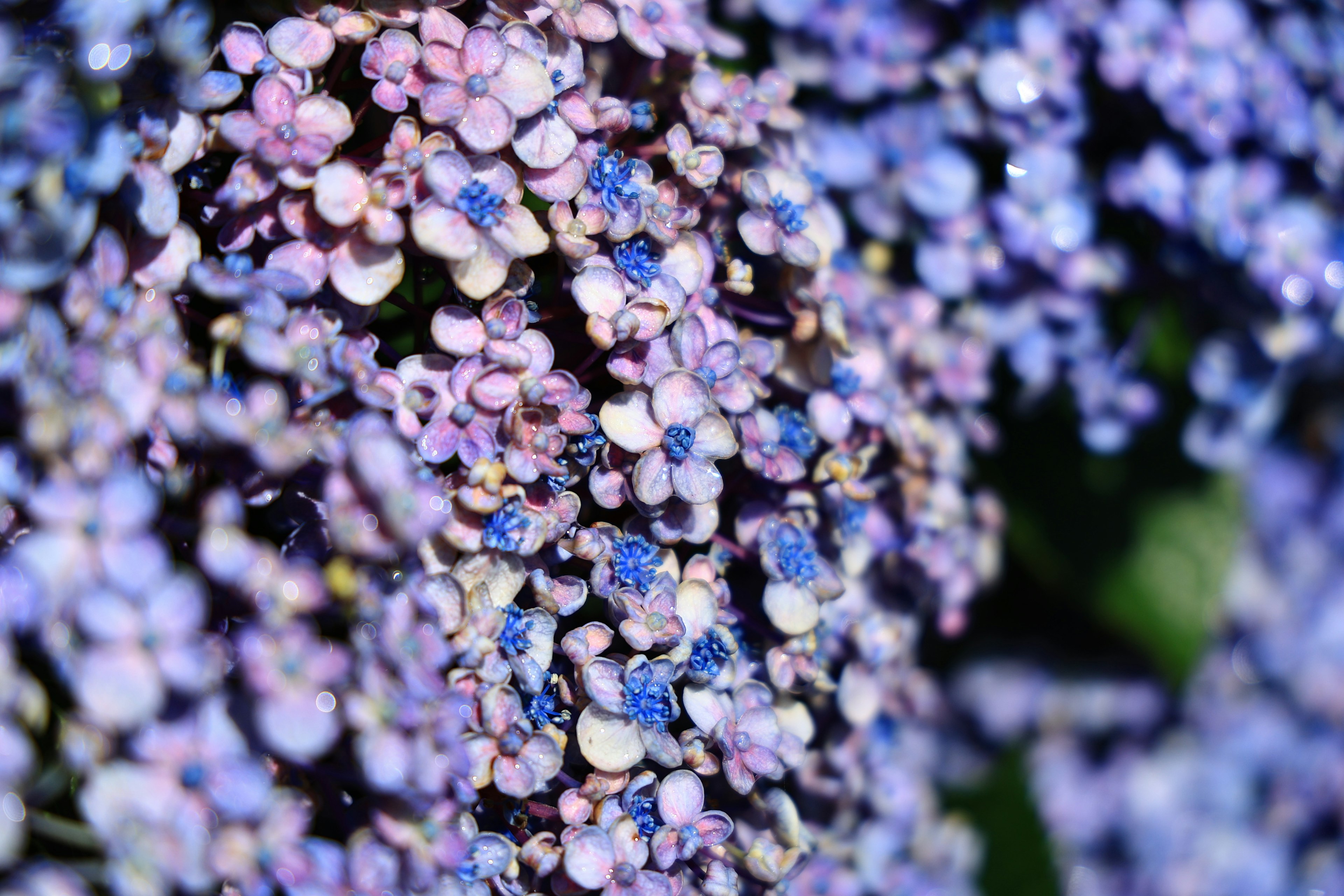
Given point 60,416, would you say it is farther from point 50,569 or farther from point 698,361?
point 698,361

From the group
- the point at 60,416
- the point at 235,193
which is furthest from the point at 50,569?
the point at 235,193

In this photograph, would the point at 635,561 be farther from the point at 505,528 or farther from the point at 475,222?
the point at 475,222

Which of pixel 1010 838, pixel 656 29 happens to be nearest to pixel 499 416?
pixel 656 29

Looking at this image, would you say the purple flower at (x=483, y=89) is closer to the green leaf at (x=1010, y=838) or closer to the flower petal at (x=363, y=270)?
the flower petal at (x=363, y=270)

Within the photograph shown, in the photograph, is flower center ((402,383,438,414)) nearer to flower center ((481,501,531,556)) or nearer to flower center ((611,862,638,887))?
flower center ((481,501,531,556))

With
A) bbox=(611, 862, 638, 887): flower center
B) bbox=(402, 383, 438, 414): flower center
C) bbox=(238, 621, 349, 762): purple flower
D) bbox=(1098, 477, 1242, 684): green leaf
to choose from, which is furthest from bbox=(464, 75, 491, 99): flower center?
bbox=(1098, 477, 1242, 684): green leaf
